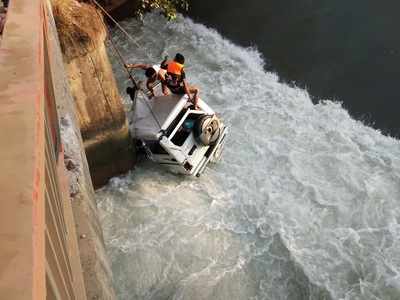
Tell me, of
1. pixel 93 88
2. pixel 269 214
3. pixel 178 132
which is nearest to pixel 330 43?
pixel 178 132

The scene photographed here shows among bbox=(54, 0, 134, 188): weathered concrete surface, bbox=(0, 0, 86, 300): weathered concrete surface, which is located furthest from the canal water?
bbox=(0, 0, 86, 300): weathered concrete surface

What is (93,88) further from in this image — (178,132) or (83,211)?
(83,211)

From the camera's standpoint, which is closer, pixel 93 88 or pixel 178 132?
pixel 93 88

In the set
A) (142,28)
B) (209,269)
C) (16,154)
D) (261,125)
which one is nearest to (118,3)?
(142,28)

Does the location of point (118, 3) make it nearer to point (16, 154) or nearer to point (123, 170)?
point (123, 170)

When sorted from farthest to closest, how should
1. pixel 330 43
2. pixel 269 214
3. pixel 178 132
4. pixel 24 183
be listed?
pixel 330 43 < pixel 178 132 < pixel 269 214 < pixel 24 183

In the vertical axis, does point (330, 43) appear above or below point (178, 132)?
above

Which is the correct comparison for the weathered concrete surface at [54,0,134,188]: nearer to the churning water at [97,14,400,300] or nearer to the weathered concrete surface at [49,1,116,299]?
the churning water at [97,14,400,300]
